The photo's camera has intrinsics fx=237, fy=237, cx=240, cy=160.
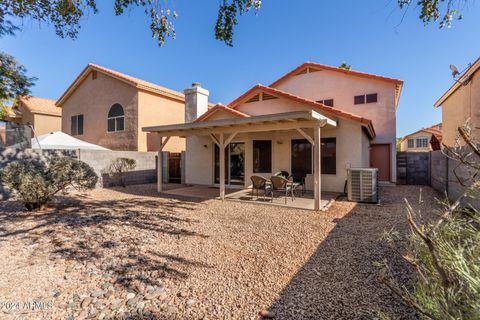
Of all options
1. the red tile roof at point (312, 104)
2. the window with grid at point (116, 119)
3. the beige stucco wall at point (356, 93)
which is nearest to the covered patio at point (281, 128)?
the red tile roof at point (312, 104)

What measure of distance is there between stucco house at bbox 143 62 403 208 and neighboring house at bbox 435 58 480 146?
2.98m

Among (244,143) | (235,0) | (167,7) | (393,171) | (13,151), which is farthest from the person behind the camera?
(393,171)

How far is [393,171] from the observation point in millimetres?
13883

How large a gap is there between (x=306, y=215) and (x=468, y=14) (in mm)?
5758

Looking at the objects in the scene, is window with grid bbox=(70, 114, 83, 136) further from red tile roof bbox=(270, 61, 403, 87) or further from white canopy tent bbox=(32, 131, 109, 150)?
red tile roof bbox=(270, 61, 403, 87)

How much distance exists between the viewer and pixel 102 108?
17750 mm

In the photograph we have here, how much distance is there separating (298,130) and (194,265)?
211 inches

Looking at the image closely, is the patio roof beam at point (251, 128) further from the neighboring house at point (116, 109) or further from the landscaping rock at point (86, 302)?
the landscaping rock at point (86, 302)

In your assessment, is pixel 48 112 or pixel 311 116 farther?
pixel 48 112

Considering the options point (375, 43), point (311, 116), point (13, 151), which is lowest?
point (13, 151)

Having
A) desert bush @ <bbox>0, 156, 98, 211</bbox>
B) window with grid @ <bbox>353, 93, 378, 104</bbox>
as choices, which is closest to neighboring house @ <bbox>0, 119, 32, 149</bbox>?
desert bush @ <bbox>0, 156, 98, 211</bbox>

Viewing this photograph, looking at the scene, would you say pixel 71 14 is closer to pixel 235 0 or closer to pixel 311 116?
pixel 235 0

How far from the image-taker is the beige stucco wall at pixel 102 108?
1634cm

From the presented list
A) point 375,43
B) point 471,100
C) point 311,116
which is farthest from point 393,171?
point 311,116
